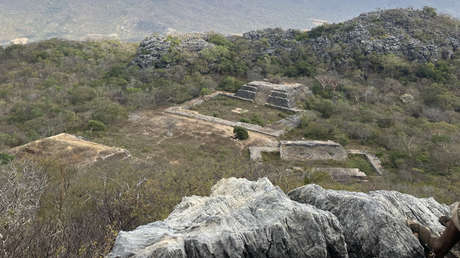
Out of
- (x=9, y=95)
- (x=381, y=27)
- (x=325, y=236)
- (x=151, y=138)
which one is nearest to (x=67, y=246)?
(x=325, y=236)

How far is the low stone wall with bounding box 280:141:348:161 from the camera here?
2094 cm

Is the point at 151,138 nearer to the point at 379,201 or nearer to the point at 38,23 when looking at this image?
the point at 379,201

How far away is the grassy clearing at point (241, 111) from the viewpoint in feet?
93.4

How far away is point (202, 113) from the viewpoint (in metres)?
29.7

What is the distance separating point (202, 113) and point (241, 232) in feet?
81.4

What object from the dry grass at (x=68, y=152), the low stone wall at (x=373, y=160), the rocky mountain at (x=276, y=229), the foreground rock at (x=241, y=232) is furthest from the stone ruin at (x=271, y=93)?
the foreground rock at (x=241, y=232)

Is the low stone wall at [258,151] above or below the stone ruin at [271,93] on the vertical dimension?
below

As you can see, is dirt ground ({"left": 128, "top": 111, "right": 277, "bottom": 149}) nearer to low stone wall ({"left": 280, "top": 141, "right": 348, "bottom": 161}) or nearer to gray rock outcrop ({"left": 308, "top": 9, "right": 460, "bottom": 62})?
low stone wall ({"left": 280, "top": 141, "right": 348, "bottom": 161})

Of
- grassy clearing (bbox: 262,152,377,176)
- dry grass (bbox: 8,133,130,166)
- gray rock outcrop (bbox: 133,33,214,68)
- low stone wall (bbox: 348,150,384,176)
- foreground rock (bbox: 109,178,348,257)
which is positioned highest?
foreground rock (bbox: 109,178,348,257)

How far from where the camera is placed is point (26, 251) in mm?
6059

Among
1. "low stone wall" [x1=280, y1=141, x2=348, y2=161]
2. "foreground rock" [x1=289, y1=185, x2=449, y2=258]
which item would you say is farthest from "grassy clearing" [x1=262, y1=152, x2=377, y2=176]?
"foreground rock" [x1=289, y1=185, x2=449, y2=258]

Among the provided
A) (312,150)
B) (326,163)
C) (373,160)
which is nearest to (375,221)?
(326,163)

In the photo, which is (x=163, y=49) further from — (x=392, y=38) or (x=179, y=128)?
(x=392, y=38)

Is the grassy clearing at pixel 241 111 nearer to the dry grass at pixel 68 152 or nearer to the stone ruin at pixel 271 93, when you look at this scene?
the stone ruin at pixel 271 93
